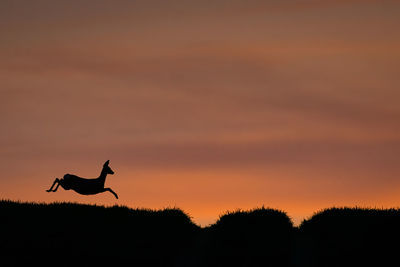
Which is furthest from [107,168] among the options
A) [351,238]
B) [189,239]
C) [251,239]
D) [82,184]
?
[351,238]

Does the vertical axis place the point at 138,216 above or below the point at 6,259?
above

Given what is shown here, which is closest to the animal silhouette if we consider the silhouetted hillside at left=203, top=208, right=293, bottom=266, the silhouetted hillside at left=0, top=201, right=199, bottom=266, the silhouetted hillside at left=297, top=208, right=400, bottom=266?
the silhouetted hillside at left=0, top=201, right=199, bottom=266

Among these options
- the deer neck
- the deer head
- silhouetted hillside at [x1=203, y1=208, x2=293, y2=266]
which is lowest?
silhouetted hillside at [x1=203, y1=208, x2=293, y2=266]

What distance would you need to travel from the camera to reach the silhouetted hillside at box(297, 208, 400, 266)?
31203 mm

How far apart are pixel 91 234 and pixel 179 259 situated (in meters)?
4.32

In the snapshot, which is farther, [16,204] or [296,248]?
[16,204]

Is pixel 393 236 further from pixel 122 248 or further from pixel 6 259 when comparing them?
pixel 6 259

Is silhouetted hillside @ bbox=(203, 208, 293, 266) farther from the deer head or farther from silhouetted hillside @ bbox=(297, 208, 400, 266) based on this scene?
the deer head

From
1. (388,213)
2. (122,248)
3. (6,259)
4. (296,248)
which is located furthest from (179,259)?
(388,213)

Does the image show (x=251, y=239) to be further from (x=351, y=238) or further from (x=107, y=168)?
(x=107, y=168)

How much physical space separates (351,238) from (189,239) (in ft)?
26.9

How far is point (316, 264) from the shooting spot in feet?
103

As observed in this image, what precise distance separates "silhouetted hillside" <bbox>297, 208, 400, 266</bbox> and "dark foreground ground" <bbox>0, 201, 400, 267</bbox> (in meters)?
0.04

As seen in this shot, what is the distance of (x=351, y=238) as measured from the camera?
32.2m
